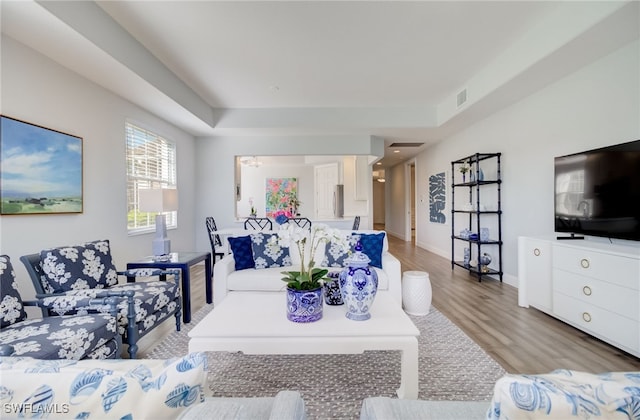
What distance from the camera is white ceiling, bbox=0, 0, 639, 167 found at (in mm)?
2391

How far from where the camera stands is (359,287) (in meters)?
1.79

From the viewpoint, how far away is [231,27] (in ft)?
9.00

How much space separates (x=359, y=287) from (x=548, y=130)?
3.33 m

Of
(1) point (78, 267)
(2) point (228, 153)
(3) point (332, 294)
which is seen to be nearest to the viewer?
(3) point (332, 294)

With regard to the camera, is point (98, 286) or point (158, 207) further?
point (158, 207)

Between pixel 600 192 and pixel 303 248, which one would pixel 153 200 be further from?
pixel 600 192

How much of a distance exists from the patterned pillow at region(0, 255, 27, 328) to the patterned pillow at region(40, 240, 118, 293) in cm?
24

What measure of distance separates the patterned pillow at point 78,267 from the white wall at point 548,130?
474 cm

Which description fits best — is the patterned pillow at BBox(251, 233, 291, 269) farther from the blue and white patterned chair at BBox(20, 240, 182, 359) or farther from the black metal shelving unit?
the black metal shelving unit

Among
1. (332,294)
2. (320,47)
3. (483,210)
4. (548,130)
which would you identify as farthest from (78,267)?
(483,210)

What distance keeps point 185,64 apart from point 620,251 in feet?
15.2

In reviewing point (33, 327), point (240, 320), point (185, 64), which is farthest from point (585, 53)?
point (33, 327)

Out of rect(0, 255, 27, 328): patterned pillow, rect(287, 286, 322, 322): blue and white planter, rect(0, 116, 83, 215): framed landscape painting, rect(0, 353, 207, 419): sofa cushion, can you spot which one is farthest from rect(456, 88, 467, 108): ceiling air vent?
rect(0, 255, 27, 328): patterned pillow

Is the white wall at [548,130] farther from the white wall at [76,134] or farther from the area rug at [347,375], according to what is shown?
the white wall at [76,134]
